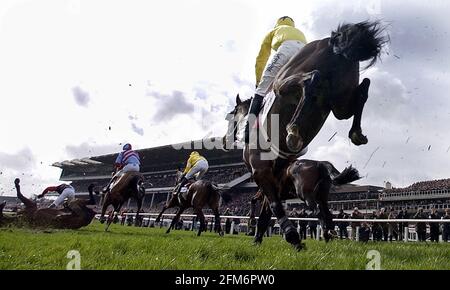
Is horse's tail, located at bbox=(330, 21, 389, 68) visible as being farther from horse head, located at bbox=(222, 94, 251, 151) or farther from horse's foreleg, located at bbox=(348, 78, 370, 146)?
horse head, located at bbox=(222, 94, 251, 151)

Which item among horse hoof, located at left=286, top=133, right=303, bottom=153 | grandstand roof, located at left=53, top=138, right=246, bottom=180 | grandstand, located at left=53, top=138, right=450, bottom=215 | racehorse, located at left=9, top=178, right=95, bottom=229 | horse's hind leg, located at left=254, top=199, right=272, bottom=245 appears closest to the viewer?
horse hoof, located at left=286, top=133, right=303, bottom=153

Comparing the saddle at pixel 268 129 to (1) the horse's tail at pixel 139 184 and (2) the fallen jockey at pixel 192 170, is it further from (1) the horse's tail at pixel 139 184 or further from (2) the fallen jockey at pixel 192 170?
(2) the fallen jockey at pixel 192 170

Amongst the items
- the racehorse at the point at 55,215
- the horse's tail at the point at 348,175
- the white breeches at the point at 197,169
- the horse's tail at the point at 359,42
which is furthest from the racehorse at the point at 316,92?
the white breeches at the point at 197,169

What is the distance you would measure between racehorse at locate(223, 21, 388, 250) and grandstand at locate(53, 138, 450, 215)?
8419mm

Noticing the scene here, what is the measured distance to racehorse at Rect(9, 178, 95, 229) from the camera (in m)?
9.80

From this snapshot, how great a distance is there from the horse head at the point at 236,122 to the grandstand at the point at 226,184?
23.7 ft

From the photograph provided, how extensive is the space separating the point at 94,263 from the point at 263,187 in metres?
2.42

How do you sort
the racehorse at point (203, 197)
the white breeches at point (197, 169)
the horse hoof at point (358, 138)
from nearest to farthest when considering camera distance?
the horse hoof at point (358, 138), the racehorse at point (203, 197), the white breeches at point (197, 169)

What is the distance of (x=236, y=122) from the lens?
6.23 m

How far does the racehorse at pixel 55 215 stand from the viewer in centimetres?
980

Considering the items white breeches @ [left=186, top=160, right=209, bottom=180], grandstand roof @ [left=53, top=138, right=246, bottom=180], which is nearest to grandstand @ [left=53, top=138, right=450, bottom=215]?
grandstand roof @ [left=53, top=138, right=246, bottom=180]
